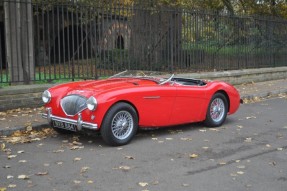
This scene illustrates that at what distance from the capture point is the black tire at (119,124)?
21.6ft

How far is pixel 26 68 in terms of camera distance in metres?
10.5

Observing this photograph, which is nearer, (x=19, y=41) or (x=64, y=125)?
(x=64, y=125)

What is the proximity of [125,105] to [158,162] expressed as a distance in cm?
124

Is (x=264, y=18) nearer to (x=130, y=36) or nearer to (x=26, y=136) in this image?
(x=130, y=36)

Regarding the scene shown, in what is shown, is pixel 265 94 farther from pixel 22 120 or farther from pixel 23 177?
pixel 23 177

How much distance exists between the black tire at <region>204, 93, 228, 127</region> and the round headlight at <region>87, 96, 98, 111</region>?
270 centimetres

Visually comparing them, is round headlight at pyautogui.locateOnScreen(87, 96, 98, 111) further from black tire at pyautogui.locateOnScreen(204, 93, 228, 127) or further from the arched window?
the arched window

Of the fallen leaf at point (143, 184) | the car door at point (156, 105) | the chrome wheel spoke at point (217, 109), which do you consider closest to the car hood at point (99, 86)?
the car door at point (156, 105)

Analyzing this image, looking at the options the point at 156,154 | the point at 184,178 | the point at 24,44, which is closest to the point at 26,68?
the point at 24,44

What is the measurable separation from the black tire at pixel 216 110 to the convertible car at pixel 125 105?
3cm

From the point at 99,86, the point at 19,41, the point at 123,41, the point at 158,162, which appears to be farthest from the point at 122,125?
the point at 123,41

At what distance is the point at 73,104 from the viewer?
6.80 m

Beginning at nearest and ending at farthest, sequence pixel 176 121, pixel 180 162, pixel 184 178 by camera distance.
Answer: pixel 184 178
pixel 180 162
pixel 176 121

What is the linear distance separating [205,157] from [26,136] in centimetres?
331
